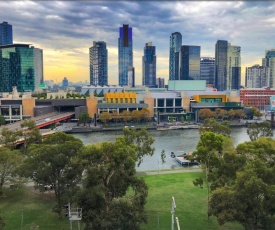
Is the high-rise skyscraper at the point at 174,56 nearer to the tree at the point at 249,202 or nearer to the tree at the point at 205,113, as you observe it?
the tree at the point at 205,113

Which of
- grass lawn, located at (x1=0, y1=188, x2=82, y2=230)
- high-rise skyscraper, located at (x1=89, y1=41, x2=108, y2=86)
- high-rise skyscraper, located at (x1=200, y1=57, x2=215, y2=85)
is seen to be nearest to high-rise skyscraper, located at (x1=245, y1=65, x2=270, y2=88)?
high-rise skyscraper, located at (x1=200, y1=57, x2=215, y2=85)

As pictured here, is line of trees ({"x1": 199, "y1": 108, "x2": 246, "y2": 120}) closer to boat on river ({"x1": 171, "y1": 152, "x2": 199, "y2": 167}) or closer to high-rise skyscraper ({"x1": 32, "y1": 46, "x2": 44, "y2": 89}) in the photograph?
boat on river ({"x1": 171, "y1": 152, "x2": 199, "y2": 167})

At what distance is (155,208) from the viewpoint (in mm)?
12195

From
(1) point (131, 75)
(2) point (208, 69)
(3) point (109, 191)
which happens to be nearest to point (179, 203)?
(3) point (109, 191)

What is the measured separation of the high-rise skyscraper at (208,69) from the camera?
130125 mm

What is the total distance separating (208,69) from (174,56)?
61.1 feet

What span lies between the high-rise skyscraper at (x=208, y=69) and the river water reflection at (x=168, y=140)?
92.6 meters

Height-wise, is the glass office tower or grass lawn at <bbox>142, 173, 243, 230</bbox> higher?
the glass office tower

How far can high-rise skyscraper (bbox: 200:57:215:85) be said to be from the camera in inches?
5123

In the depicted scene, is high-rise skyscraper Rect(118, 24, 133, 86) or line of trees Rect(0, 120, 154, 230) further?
high-rise skyscraper Rect(118, 24, 133, 86)

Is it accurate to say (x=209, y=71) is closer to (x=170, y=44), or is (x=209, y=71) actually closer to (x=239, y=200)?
(x=170, y=44)


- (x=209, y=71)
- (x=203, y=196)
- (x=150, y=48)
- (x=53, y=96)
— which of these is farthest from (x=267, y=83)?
(x=203, y=196)

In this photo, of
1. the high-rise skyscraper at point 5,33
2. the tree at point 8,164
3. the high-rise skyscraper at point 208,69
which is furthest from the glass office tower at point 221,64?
the tree at point 8,164

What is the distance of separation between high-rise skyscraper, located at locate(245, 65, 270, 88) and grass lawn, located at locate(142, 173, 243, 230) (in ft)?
350
